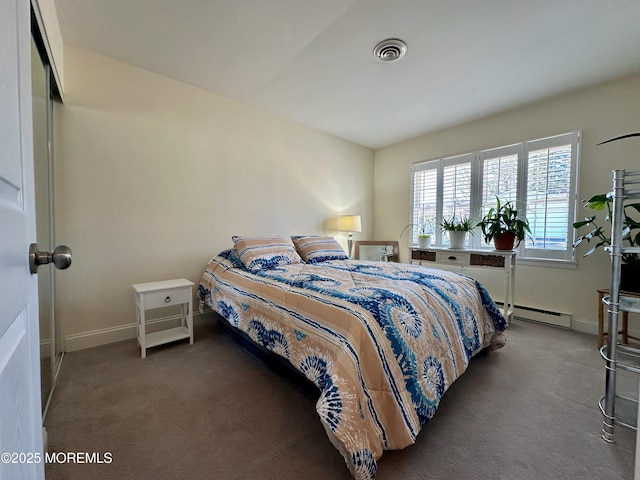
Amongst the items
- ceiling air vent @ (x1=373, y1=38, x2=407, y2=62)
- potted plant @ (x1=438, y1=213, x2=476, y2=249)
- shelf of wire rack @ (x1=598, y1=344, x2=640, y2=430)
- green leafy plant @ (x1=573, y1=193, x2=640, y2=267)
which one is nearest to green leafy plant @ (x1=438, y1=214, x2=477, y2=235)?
potted plant @ (x1=438, y1=213, x2=476, y2=249)

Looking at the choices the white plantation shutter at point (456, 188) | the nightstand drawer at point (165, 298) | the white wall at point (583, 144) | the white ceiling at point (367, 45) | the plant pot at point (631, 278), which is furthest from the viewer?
the white plantation shutter at point (456, 188)

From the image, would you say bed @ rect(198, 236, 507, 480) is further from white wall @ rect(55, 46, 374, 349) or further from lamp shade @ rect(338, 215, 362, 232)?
lamp shade @ rect(338, 215, 362, 232)

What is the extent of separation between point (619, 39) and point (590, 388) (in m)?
2.63

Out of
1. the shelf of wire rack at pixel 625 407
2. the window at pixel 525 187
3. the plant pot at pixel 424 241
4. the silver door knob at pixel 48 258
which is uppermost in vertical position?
the window at pixel 525 187

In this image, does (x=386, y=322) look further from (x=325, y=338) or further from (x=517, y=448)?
(x=517, y=448)

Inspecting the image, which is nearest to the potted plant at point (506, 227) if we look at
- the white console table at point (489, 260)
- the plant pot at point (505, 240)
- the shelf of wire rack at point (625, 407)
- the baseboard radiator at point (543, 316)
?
the plant pot at point (505, 240)

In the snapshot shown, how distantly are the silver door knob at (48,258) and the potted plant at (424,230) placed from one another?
151 inches

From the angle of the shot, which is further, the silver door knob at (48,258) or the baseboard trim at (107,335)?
the baseboard trim at (107,335)

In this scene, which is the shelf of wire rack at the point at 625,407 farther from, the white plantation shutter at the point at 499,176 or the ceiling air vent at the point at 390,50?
the ceiling air vent at the point at 390,50

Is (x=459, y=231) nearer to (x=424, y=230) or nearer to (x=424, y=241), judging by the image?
(x=424, y=241)

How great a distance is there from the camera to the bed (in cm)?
112

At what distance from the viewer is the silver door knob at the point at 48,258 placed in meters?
0.57

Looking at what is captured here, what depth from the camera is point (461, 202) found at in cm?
372

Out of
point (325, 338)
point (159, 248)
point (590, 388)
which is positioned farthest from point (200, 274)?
point (590, 388)
